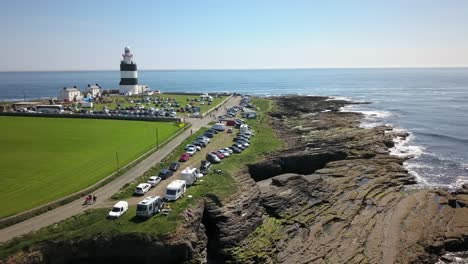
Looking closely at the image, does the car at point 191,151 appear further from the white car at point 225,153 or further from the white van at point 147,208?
the white van at point 147,208

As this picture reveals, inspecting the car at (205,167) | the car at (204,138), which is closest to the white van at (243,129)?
the car at (204,138)

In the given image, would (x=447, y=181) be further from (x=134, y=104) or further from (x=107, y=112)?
(x=134, y=104)

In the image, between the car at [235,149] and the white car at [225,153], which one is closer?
the white car at [225,153]

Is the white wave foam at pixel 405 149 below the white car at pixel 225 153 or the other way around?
below

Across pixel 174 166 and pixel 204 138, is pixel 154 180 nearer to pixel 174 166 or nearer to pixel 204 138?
pixel 174 166

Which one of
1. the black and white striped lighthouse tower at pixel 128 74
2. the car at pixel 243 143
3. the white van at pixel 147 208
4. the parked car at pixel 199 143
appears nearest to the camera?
the white van at pixel 147 208

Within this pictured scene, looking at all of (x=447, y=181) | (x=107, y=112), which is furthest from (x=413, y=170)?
(x=107, y=112)
